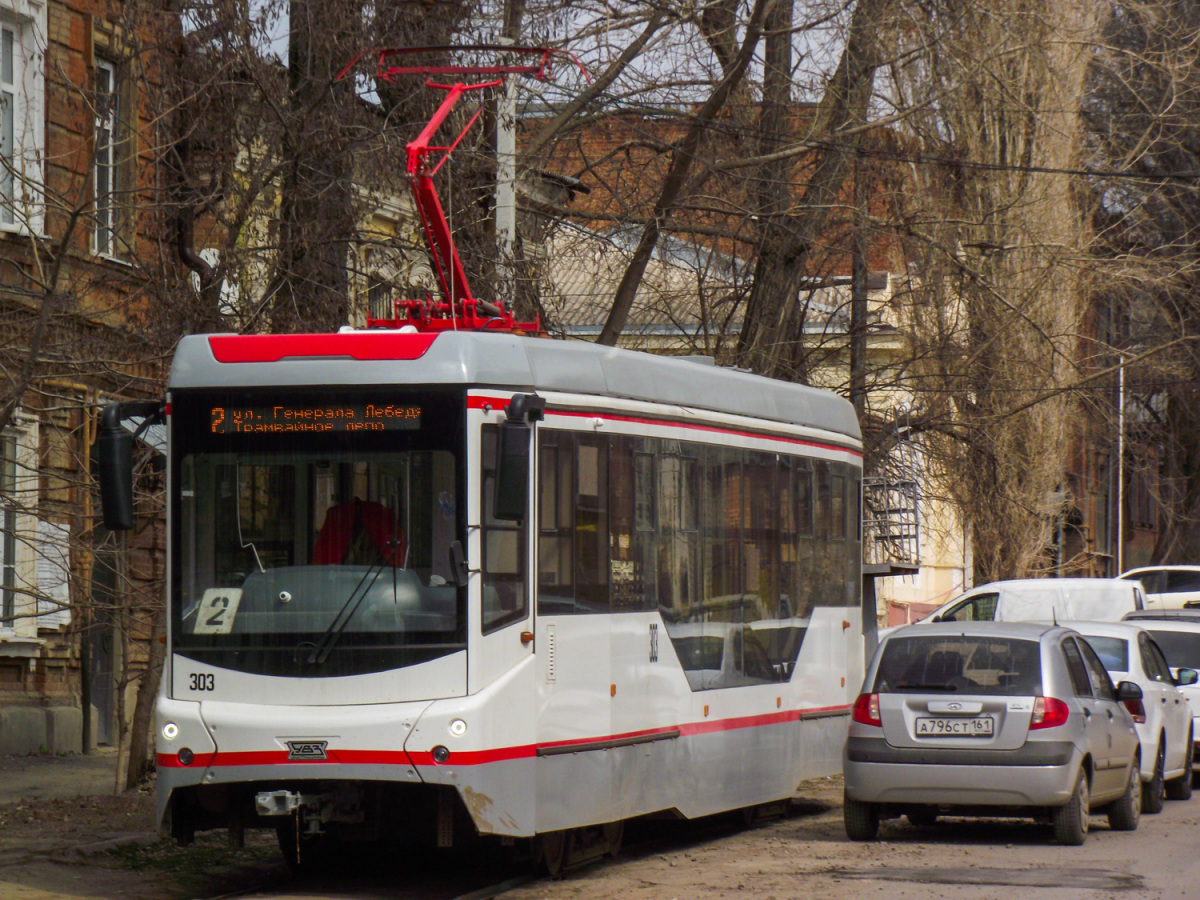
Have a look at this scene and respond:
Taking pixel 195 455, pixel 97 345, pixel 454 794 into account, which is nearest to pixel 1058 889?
pixel 454 794

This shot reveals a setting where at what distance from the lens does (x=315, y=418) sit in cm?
Answer: 1016

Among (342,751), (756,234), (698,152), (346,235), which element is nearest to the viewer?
(342,751)

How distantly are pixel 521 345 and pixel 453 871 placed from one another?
133 inches

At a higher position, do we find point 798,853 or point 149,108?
point 149,108

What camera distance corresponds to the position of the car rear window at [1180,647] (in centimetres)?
1919

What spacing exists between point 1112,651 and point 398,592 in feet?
26.9

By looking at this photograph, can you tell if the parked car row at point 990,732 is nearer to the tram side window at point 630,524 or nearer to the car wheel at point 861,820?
the car wheel at point 861,820

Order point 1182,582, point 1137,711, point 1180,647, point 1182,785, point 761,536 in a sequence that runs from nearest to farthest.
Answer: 1. point 761,536
2. point 1137,711
3. point 1182,785
4. point 1180,647
5. point 1182,582

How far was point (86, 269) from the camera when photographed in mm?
13547

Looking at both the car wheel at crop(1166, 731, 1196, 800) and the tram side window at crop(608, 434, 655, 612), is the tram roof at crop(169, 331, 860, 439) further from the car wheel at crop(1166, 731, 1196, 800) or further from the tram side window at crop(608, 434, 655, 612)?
the car wheel at crop(1166, 731, 1196, 800)

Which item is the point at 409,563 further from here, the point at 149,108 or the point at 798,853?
the point at 149,108

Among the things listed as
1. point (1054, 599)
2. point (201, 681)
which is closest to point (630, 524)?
point (201, 681)

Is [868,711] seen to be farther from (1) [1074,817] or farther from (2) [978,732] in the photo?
(1) [1074,817]

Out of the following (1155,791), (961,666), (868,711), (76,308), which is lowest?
(1155,791)
